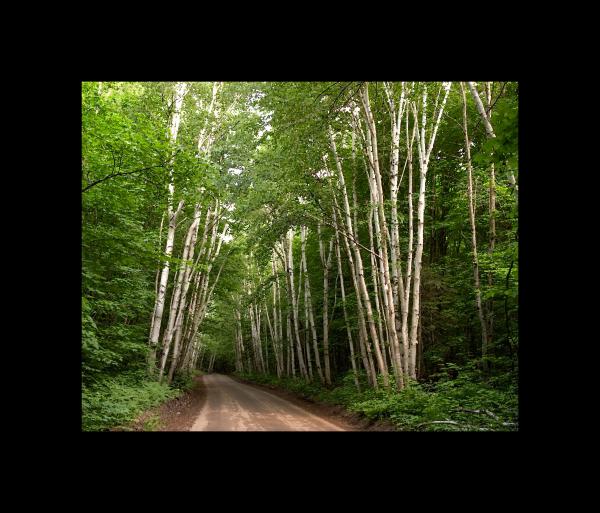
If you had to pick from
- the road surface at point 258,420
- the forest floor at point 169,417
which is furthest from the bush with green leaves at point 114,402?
the road surface at point 258,420

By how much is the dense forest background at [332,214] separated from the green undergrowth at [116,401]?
49mm

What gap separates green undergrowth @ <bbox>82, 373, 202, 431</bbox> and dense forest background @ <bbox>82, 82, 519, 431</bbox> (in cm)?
5

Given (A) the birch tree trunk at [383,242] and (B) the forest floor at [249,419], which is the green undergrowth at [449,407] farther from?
(A) the birch tree trunk at [383,242]

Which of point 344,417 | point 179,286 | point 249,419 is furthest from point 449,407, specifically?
point 179,286

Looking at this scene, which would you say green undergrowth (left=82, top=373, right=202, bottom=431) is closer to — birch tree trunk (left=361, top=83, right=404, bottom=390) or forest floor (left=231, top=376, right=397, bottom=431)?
forest floor (left=231, top=376, right=397, bottom=431)

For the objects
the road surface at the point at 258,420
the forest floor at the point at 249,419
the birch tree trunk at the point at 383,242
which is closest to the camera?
the forest floor at the point at 249,419

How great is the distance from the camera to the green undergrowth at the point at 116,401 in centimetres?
602

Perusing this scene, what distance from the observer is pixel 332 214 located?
A: 463 inches

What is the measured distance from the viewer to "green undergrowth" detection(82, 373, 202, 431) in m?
6.02

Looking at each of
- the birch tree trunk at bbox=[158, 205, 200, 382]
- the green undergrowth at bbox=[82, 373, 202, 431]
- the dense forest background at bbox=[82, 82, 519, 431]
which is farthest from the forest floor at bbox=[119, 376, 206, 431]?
the birch tree trunk at bbox=[158, 205, 200, 382]

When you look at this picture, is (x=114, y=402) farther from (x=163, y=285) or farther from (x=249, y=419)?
(x=163, y=285)

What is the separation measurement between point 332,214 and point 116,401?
7909 millimetres
